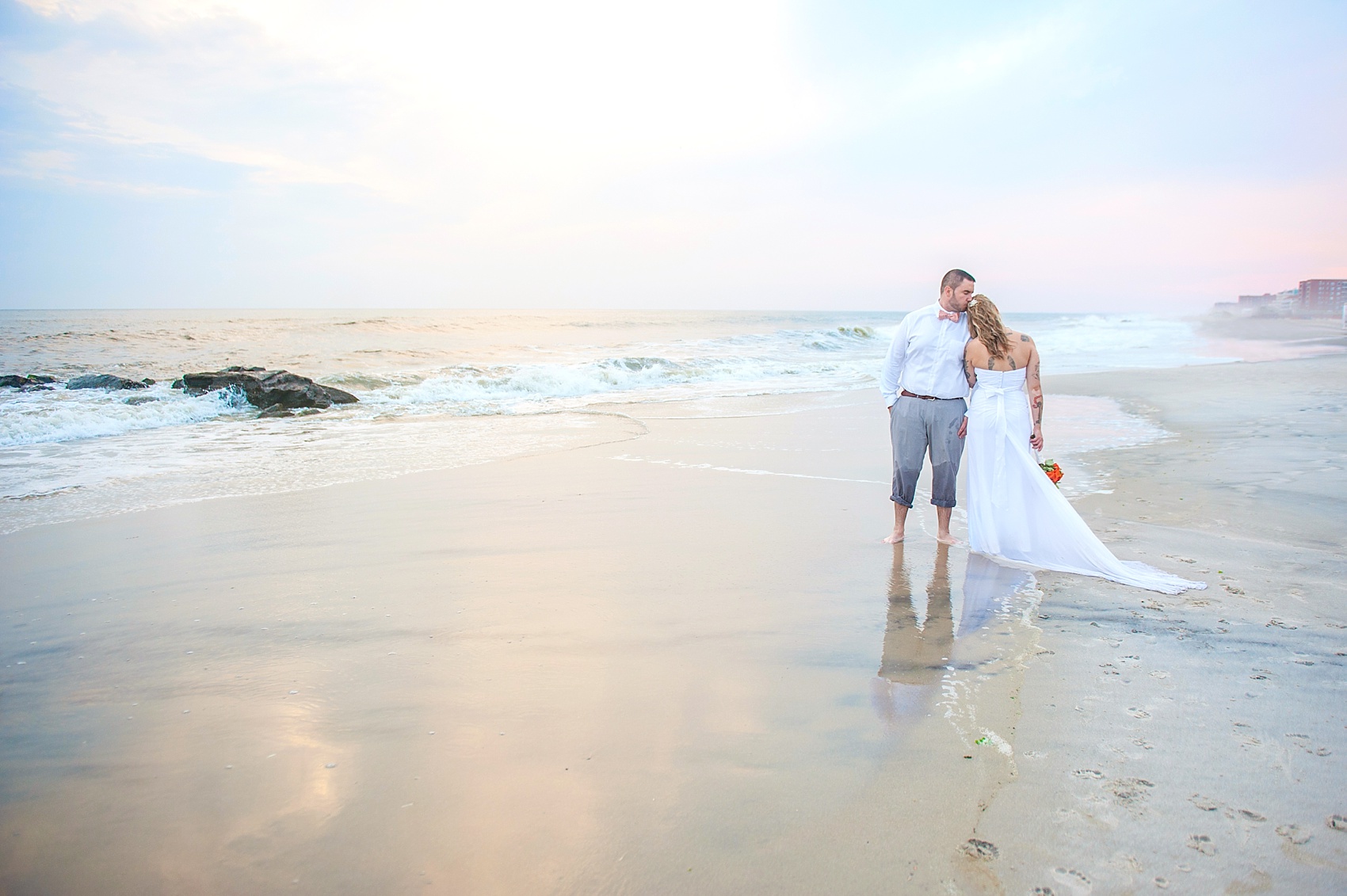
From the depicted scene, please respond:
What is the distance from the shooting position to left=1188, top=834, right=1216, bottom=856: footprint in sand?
1.90m

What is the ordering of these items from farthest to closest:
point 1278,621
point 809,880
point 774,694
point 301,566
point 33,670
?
point 301,566 < point 1278,621 < point 33,670 < point 774,694 < point 809,880

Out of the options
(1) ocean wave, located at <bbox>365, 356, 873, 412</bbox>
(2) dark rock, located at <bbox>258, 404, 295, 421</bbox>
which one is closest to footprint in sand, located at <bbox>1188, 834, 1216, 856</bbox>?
(1) ocean wave, located at <bbox>365, 356, 873, 412</bbox>

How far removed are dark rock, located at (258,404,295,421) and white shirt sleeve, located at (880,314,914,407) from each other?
1150cm

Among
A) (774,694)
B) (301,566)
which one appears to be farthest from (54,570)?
(774,694)

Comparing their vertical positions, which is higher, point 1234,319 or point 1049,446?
point 1234,319

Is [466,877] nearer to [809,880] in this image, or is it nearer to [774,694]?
[809,880]

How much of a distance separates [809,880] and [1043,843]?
65 centimetres

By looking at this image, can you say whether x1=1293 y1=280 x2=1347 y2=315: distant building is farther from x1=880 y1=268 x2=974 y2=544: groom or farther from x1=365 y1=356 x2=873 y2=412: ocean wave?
x1=880 y1=268 x2=974 y2=544: groom

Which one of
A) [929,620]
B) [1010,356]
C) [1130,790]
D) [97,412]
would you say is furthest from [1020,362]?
[97,412]

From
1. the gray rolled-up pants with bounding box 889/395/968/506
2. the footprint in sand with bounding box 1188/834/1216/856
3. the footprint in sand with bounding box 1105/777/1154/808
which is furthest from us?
the gray rolled-up pants with bounding box 889/395/968/506

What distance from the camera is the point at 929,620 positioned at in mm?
3658

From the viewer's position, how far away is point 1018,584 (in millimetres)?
4148

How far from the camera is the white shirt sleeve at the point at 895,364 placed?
5086mm

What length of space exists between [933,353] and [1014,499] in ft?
3.62
